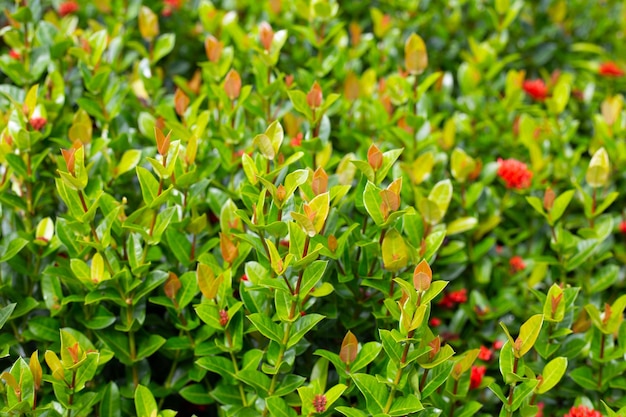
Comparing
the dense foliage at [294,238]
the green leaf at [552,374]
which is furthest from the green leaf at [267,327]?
the green leaf at [552,374]

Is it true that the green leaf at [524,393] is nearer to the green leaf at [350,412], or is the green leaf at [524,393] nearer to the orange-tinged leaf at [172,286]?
the green leaf at [350,412]

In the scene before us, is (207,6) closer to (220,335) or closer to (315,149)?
(315,149)

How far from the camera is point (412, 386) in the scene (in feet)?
5.57

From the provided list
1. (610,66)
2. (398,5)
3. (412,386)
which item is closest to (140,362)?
(412,386)

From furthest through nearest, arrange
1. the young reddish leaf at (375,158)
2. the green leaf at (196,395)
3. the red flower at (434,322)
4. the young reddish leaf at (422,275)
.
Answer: the red flower at (434,322), the green leaf at (196,395), the young reddish leaf at (375,158), the young reddish leaf at (422,275)

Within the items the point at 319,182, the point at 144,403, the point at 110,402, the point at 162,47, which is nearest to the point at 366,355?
the point at 319,182

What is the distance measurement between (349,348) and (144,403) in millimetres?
491

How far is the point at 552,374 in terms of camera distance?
1.71 m

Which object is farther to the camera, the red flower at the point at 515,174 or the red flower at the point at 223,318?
the red flower at the point at 515,174

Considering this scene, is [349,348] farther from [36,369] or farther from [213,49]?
[213,49]

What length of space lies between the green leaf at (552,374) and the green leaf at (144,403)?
897mm

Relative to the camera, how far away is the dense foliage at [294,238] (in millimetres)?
1680

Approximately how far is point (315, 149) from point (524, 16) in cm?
175

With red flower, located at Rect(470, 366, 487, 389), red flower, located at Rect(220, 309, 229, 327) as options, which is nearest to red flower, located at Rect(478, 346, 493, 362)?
red flower, located at Rect(470, 366, 487, 389)
